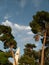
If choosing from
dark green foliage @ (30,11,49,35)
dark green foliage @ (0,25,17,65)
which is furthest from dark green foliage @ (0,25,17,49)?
dark green foliage @ (30,11,49,35)

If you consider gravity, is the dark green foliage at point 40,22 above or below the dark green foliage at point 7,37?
above

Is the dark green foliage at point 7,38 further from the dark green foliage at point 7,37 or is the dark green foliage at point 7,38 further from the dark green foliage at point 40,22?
the dark green foliage at point 40,22

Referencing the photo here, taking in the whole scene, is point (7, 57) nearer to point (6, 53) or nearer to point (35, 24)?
point (6, 53)

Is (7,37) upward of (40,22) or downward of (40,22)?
downward

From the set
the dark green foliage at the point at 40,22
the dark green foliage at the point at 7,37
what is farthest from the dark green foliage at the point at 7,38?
the dark green foliage at the point at 40,22

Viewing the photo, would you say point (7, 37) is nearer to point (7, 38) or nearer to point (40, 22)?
point (7, 38)

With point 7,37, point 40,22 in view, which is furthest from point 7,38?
point 40,22

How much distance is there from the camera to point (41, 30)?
4981 centimetres

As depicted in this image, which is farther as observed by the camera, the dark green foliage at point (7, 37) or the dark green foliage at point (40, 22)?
the dark green foliage at point (40, 22)

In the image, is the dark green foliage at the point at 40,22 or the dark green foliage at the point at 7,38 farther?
the dark green foliage at the point at 40,22

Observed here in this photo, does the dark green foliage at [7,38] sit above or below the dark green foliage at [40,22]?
below

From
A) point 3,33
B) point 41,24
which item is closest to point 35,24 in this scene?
point 41,24

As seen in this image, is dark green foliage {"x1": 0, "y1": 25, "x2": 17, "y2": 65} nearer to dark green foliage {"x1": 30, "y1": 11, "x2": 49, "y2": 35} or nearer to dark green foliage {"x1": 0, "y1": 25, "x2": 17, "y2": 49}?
dark green foliage {"x1": 0, "y1": 25, "x2": 17, "y2": 49}

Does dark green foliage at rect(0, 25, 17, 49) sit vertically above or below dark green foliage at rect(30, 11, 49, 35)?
below
